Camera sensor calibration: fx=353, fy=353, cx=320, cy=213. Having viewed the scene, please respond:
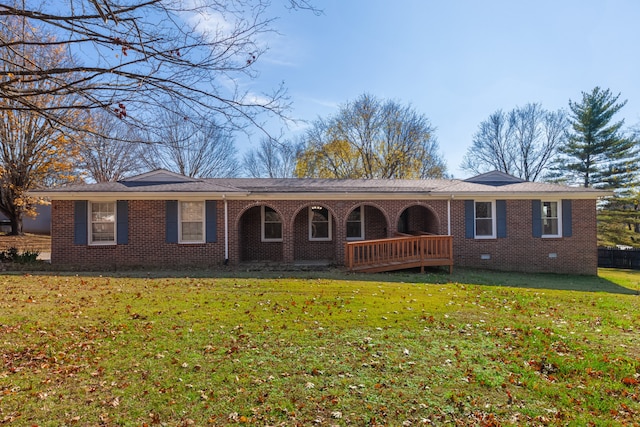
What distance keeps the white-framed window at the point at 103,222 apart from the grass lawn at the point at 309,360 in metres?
5.21

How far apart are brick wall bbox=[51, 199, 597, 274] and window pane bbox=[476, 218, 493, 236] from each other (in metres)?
0.39

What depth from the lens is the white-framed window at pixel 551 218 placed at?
14125 millimetres

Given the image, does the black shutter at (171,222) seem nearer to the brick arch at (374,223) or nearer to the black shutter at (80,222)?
the black shutter at (80,222)

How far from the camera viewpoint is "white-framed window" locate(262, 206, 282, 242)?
48.4ft

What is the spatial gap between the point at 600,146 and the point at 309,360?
3650 cm

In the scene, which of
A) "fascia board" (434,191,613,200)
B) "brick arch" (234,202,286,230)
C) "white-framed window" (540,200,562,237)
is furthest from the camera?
"white-framed window" (540,200,562,237)

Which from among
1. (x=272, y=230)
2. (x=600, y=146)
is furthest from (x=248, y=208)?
(x=600, y=146)

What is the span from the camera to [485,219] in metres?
14.1

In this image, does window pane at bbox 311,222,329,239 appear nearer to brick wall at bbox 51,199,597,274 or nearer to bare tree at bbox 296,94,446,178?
brick wall at bbox 51,199,597,274

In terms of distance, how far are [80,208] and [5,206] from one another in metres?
14.0

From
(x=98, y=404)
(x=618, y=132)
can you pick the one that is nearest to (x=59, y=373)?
(x=98, y=404)

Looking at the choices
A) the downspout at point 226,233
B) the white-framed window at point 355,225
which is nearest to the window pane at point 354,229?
the white-framed window at point 355,225

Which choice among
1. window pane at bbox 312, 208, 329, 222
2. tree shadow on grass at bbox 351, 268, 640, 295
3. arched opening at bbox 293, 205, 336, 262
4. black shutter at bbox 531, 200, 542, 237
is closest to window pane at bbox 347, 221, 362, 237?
arched opening at bbox 293, 205, 336, 262

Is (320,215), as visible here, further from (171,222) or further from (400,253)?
(171,222)
